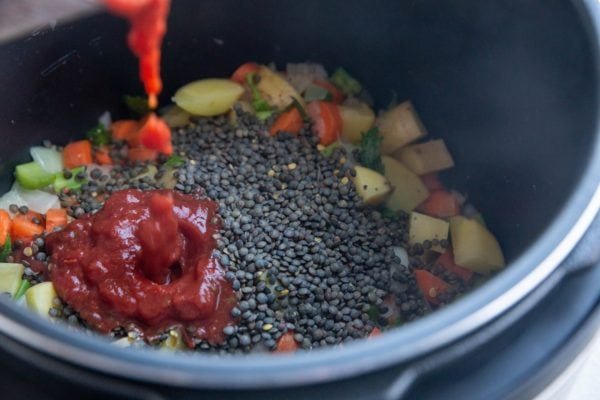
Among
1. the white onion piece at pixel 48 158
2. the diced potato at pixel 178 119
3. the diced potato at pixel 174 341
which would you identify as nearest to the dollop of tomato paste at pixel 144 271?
the diced potato at pixel 174 341

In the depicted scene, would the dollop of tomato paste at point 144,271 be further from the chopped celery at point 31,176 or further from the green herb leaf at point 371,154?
the green herb leaf at point 371,154

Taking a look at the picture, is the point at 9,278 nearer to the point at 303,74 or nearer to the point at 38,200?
the point at 38,200

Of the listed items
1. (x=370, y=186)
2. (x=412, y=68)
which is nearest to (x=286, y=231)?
(x=370, y=186)

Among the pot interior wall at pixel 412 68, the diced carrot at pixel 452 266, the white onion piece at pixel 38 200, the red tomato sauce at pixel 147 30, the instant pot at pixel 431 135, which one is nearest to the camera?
the instant pot at pixel 431 135

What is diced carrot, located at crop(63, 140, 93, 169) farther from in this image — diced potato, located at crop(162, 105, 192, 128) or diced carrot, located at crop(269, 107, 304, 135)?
diced carrot, located at crop(269, 107, 304, 135)

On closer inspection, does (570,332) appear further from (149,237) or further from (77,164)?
(77,164)
